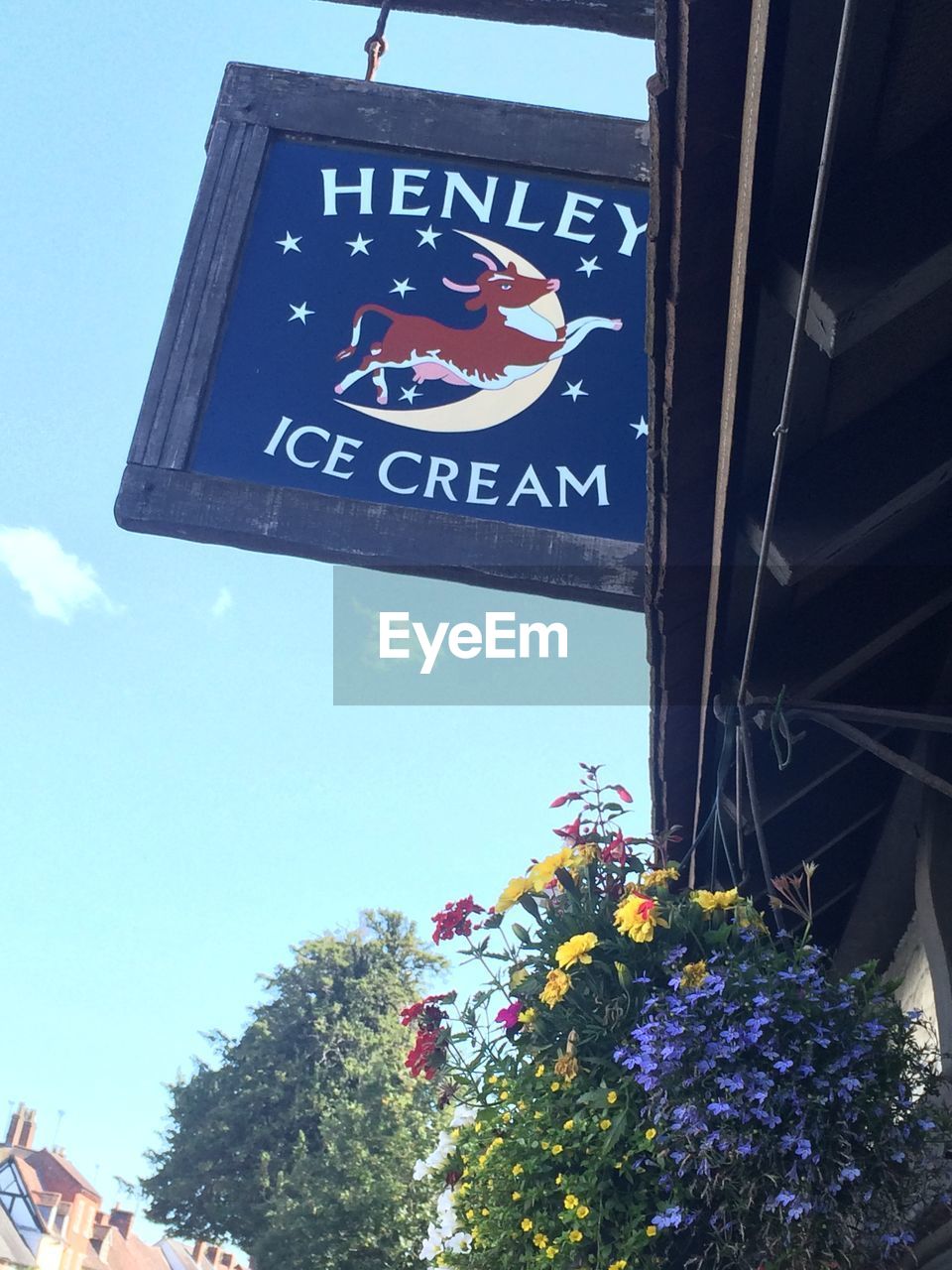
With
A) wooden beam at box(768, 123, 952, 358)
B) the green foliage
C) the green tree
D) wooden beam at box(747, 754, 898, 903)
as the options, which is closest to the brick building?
the green tree

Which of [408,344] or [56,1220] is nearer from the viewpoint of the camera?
[408,344]

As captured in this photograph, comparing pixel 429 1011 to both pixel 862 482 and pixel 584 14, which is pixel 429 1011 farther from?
pixel 584 14

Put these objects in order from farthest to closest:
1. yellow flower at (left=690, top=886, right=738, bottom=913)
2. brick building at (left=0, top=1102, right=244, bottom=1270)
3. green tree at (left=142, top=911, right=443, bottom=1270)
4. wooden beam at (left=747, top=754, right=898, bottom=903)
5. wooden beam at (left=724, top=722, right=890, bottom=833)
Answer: brick building at (left=0, top=1102, right=244, bottom=1270) < green tree at (left=142, top=911, right=443, bottom=1270) < wooden beam at (left=747, top=754, right=898, bottom=903) < wooden beam at (left=724, top=722, right=890, bottom=833) < yellow flower at (left=690, top=886, right=738, bottom=913)

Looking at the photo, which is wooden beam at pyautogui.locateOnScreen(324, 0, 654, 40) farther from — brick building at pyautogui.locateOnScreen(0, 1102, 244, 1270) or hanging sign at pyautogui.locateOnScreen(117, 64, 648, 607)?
brick building at pyautogui.locateOnScreen(0, 1102, 244, 1270)

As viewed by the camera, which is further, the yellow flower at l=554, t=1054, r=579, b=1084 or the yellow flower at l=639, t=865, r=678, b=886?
the yellow flower at l=639, t=865, r=678, b=886

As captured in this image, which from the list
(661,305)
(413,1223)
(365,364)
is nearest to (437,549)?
(365,364)

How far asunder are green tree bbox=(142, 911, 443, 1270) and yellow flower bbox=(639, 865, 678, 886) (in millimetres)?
14194

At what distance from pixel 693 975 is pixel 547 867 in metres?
0.65

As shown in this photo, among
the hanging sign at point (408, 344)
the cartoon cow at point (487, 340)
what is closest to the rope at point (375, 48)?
the hanging sign at point (408, 344)

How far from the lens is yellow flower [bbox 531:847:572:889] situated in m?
3.33

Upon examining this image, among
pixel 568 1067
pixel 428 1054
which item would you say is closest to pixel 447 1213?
pixel 428 1054

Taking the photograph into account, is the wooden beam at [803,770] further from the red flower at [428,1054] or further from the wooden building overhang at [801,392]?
the red flower at [428,1054]

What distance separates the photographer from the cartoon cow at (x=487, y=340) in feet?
8.68

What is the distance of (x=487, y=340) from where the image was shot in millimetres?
2666
